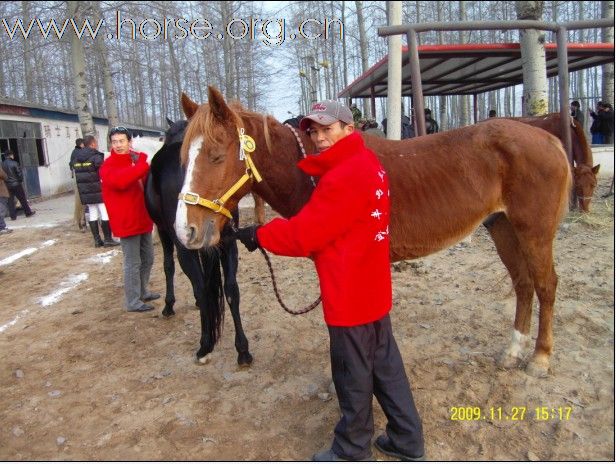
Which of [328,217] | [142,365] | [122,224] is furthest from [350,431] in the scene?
[122,224]

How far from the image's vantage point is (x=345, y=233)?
198 cm

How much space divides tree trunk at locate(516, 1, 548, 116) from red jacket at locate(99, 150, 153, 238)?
568 centimetres

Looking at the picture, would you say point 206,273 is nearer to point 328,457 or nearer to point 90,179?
point 328,457

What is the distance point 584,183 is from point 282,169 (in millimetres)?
5994

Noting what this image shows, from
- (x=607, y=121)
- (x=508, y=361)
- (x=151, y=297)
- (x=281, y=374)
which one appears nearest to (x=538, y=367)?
(x=508, y=361)

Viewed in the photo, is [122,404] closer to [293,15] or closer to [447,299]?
[447,299]

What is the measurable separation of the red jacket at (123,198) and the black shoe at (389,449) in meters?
3.07

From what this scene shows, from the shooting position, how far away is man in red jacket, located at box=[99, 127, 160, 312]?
13.3 ft

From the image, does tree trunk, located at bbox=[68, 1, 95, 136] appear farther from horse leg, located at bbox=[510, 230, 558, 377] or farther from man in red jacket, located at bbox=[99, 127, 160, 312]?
horse leg, located at bbox=[510, 230, 558, 377]

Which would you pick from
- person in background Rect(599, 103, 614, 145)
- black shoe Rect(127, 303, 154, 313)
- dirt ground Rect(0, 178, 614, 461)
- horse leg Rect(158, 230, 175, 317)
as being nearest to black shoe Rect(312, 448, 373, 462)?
dirt ground Rect(0, 178, 614, 461)

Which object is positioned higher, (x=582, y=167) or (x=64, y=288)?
(x=582, y=167)

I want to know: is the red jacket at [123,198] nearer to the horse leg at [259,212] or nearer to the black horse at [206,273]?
the black horse at [206,273]
